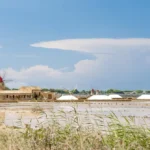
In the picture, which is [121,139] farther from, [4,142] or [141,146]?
[4,142]

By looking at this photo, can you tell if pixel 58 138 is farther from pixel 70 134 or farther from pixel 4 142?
pixel 4 142

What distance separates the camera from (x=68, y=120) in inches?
307

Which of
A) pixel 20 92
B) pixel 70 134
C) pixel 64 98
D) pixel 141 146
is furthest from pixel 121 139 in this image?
pixel 20 92

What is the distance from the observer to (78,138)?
6.57 meters

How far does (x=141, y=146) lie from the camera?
6.15 metres

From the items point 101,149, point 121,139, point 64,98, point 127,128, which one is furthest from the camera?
point 64,98

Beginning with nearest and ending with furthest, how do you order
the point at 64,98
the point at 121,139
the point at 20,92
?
1. the point at 121,139
2. the point at 64,98
3. the point at 20,92

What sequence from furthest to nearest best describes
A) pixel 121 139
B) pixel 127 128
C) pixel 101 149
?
pixel 127 128
pixel 121 139
pixel 101 149

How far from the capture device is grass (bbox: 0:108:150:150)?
245 inches

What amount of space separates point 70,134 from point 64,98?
61179 mm

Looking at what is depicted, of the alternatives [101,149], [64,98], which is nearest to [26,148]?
[101,149]

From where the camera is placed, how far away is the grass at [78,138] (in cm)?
623

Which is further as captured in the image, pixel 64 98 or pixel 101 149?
pixel 64 98

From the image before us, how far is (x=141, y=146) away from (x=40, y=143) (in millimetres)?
1714
